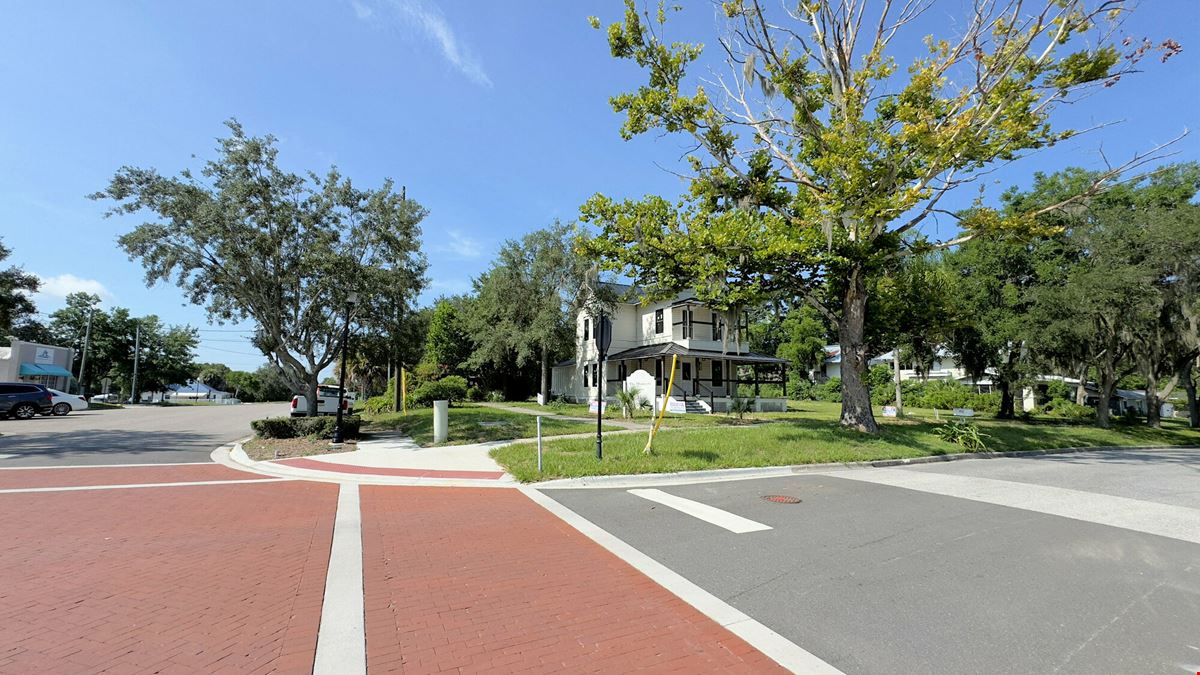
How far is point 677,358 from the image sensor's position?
90.3 feet

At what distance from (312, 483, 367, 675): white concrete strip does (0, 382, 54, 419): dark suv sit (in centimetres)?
3205

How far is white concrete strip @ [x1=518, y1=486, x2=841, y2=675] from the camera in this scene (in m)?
3.29

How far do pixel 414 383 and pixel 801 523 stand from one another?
35550mm

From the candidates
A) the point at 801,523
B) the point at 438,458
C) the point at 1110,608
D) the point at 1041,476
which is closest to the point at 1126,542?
the point at 1110,608

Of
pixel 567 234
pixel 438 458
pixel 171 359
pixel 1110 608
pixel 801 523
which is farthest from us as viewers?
pixel 171 359

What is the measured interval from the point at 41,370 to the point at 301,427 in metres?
37.7

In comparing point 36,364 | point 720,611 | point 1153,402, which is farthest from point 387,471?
point 36,364

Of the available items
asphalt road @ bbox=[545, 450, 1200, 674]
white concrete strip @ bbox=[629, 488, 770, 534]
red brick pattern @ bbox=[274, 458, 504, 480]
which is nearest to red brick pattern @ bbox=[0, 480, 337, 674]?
red brick pattern @ bbox=[274, 458, 504, 480]

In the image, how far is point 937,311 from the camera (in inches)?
677

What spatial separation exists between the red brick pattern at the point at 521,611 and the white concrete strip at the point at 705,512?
71.3 inches

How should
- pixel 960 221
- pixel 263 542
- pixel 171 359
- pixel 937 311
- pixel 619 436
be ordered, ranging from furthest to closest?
1. pixel 171 359
2. pixel 937 311
3. pixel 960 221
4. pixel 619 436
5. pixel 263 542

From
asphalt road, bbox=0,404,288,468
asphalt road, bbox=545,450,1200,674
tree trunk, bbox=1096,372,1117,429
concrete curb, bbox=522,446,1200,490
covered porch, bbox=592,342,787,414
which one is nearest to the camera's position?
asphalt road, bbox=545,450,1200,674

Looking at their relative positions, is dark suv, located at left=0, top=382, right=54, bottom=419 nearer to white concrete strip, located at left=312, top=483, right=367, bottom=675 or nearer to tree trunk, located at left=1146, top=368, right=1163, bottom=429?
white concrete strip, located at left=312, top=483, right=367, bottom=675

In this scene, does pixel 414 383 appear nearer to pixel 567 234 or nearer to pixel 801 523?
pixel 567 234
